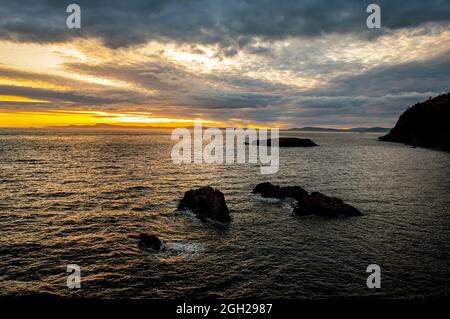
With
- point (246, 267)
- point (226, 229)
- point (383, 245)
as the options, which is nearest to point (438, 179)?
point (383, 245)

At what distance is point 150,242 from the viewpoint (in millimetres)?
31078

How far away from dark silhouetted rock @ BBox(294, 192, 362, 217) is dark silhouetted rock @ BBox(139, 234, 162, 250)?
21.0 meters

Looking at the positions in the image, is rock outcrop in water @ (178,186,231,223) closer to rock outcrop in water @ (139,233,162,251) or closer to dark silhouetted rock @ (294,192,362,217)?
rock outcrop in water @ (139,233,162,251)

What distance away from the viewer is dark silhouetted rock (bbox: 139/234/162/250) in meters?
30.7

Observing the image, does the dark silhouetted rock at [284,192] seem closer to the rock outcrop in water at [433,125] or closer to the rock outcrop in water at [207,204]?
the rock outcrop in water at [207,204]

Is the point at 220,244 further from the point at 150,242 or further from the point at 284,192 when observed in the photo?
the point at 284,192

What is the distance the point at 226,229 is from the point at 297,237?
338 inches

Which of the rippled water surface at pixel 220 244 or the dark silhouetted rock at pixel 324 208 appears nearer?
the rippled water surface at pixel 220 244

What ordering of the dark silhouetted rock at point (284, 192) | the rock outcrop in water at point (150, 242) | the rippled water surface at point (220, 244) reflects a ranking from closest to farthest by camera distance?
1. the rippled water surface at point (220, 244)
2. the rock outcrop in water at point (150, 242)
3. the dark silhouetted rock at point (284, 192)

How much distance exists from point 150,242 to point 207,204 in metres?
11.9

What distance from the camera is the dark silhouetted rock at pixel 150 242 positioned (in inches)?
1209

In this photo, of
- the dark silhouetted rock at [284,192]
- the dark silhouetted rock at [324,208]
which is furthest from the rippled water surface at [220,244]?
the dark silhouetted rock at [284,192]

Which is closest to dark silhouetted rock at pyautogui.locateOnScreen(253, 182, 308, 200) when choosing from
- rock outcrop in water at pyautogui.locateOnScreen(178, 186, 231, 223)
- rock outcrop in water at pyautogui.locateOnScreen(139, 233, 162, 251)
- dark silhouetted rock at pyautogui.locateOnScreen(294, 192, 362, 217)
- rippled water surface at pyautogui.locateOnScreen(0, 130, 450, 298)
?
rippled water surface at pyautogui.locateOnScreen(0, 130, 450, 298)
